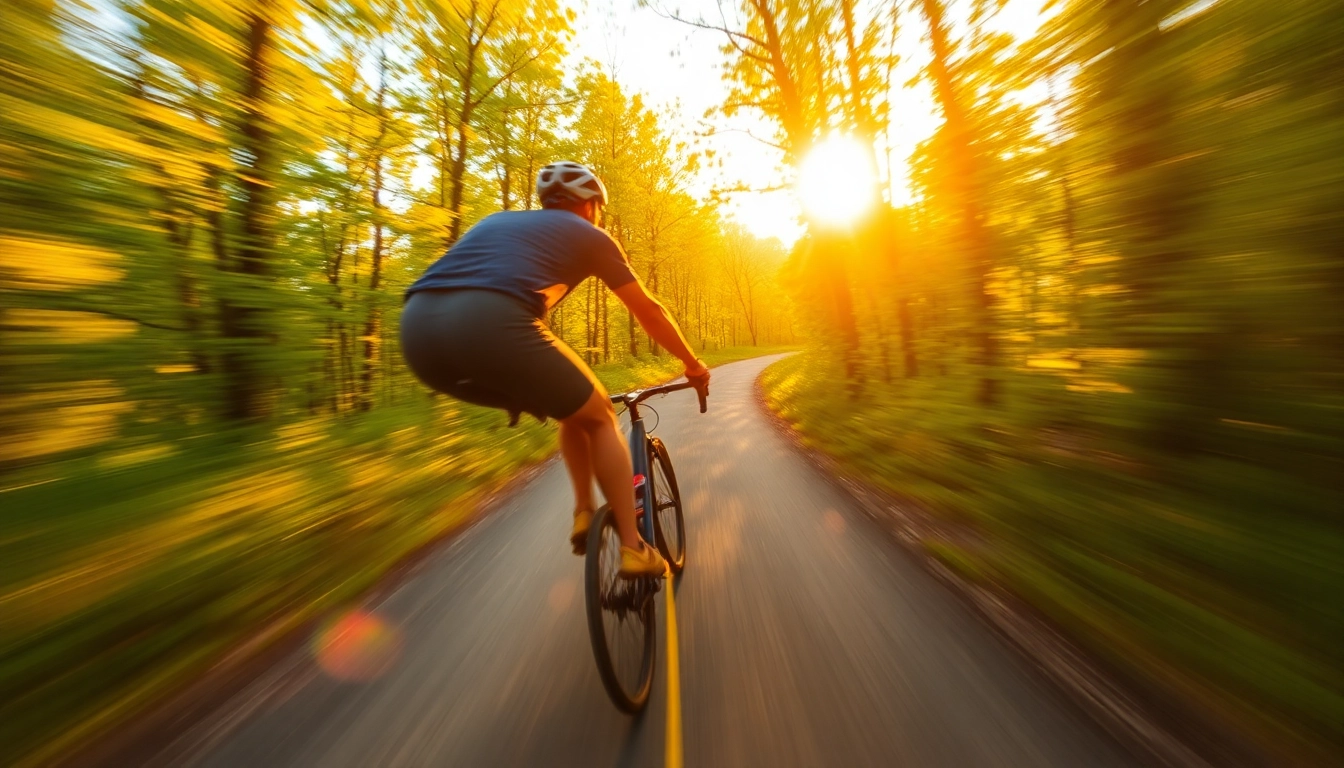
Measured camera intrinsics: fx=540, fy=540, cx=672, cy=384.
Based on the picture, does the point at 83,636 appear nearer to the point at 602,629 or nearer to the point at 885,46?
the point at 602,629

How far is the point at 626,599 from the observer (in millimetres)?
2383

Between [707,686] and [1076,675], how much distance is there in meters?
1.50

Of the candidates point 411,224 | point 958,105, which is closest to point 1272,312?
point 958,105

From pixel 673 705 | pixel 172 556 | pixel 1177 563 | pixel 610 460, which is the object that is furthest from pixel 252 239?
pixel 1177 563

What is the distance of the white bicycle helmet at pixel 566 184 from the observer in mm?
2311

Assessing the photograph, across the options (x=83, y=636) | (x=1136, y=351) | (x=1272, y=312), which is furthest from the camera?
(x=1136, y=351)

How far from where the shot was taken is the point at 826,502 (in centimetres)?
481

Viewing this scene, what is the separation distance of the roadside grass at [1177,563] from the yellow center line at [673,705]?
1768 mm

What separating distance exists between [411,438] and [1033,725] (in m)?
6.02

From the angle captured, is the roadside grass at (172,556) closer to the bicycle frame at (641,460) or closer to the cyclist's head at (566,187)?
the bicycle frame at (641,460)

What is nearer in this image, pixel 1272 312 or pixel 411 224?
pixel 1272 312

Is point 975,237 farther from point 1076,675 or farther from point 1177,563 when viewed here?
point 1076,675

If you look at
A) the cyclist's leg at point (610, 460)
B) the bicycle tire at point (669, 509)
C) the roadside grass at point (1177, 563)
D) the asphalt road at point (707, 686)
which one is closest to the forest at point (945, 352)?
the roadside grass at point (1177, 563)

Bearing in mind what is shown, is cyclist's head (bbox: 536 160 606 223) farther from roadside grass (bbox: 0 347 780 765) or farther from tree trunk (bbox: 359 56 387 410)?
tree trunk (bbox: 359 56 387 410)
